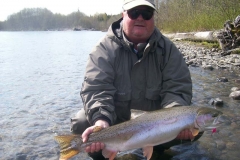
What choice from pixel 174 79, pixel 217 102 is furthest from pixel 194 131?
pixel 217 102

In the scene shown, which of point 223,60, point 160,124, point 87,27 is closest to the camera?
point 160,124

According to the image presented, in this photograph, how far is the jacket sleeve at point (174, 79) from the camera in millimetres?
3340

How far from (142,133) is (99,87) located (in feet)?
2.52

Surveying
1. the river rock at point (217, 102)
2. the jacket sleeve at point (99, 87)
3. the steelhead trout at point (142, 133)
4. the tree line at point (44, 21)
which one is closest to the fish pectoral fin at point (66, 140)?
the steelhead trout at point (142, 133)

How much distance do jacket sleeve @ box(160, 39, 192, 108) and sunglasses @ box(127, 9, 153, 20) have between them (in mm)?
438

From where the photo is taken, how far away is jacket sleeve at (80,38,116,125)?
3.00 meters

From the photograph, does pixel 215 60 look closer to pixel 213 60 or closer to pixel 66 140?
pixel 213 60

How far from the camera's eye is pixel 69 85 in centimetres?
871

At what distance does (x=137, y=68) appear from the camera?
11.1ft

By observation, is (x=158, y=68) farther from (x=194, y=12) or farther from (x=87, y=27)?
(x=87, y=27)

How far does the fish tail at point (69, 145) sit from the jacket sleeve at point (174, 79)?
111 centimetres

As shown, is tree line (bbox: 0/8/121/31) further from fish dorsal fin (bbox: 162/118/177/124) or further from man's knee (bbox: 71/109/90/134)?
fish dorsal fin (bbox: 162/118/177/124)

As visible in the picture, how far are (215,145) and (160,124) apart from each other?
1.35 meters

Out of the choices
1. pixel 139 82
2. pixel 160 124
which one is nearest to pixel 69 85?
pixel 139 82
